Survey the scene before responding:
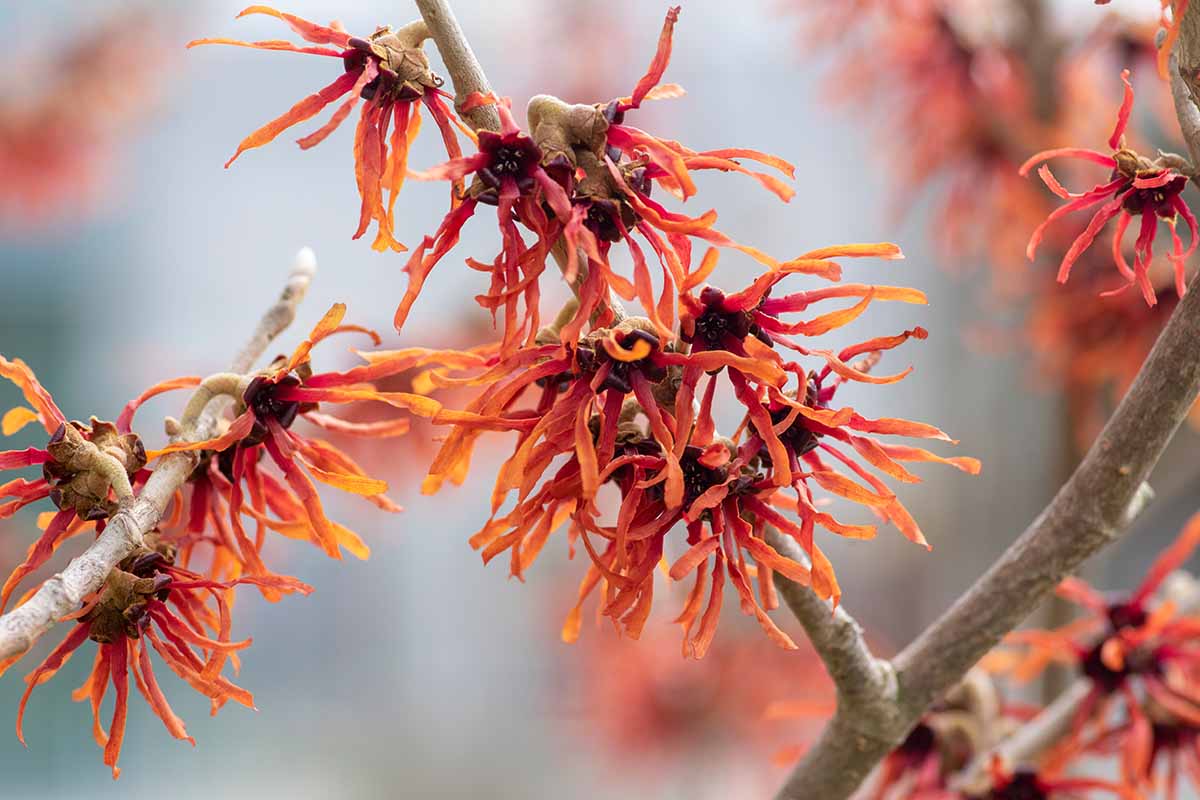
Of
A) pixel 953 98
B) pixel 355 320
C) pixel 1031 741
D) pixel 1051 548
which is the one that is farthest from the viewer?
pixel 355 320

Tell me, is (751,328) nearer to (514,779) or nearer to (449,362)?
(449,362)

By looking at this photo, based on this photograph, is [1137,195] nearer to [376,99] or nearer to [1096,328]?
[376,99]

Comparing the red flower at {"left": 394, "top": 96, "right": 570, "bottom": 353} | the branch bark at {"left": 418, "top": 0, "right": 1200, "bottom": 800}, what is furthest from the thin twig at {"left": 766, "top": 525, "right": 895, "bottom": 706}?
the red flower at {"left": 394, "top": 96, "right": 570, "bottom": 353}

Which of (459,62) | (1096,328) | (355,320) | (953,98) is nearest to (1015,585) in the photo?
(459,62)

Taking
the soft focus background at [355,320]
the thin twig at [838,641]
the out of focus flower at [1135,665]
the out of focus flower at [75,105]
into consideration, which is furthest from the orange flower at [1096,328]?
the out of focus flower at [75,105]

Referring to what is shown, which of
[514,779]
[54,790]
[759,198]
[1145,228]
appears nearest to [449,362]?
[1145,228]

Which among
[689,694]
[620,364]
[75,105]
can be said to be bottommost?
[689,694]

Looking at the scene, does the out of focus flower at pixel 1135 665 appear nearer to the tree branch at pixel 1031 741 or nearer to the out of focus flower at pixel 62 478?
the tree branch at pixel 1031 741
